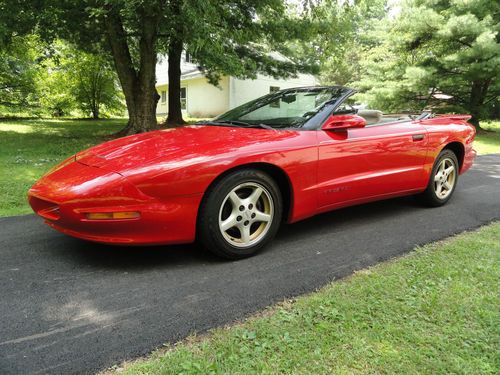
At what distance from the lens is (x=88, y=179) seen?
2.67 metres

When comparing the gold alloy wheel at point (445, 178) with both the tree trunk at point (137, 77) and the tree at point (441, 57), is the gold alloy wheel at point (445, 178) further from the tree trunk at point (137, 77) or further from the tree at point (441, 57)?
the tree at point (441, 57)

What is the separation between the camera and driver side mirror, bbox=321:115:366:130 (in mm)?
3379

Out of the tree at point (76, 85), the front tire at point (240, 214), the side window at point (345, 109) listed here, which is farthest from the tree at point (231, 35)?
the tree at point (76, 85)

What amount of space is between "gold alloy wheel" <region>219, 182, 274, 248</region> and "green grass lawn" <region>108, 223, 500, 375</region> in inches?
28.8

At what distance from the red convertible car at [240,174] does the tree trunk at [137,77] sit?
20.6 feet

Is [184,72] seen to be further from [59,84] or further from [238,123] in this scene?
[238,123]

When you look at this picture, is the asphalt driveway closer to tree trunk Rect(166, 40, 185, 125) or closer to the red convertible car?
the red convertible car

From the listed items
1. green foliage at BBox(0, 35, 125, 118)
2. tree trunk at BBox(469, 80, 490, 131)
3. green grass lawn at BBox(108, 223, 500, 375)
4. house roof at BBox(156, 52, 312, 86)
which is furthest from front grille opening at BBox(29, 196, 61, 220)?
house roof at BBox(156, 52, 312, 86)

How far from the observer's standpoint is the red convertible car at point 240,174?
2.60 meters

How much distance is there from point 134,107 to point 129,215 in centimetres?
844

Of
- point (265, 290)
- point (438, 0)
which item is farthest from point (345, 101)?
point (438, 0)

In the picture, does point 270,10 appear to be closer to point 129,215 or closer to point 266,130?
point 266,130

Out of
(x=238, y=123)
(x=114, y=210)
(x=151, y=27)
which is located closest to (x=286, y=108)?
(x=238, y=123)

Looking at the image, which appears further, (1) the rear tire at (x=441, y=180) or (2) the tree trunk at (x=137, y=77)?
(2) the tree trunk at (x=137, y=77)
